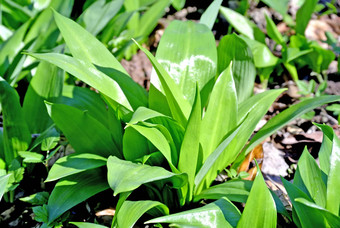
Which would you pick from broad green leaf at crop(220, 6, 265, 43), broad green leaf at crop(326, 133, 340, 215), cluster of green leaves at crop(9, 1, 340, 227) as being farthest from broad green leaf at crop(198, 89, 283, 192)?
broad green leaf at crop(220, 6, 265, 43)

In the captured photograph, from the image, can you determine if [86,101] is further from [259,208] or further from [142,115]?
[259,208]

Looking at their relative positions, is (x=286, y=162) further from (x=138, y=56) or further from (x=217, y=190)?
(x=138, y=56)

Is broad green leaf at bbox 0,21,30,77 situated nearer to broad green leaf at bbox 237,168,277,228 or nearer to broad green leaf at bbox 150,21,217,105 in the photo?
broad green leaf at bbox 150,21,217,105

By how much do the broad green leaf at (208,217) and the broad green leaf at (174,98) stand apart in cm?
37

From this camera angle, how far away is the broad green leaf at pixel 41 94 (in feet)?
6.02

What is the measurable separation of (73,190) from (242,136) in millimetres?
721

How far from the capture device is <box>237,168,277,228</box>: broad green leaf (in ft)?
4.14

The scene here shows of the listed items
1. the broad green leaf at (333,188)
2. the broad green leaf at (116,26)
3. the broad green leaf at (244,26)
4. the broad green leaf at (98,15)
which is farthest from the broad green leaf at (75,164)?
the broad green leaf at (244,26)

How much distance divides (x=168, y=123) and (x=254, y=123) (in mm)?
378

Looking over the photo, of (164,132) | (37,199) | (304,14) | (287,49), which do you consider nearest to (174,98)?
(164,132)

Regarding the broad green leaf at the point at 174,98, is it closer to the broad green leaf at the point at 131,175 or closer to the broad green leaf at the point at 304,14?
the broad green leaf at the point at 131,175

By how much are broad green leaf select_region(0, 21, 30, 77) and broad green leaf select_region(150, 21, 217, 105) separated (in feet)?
3.03

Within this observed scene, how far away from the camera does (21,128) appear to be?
5.72ft

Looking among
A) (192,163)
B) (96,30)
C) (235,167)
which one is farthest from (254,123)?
(96,30)
